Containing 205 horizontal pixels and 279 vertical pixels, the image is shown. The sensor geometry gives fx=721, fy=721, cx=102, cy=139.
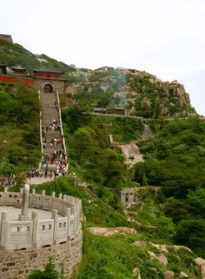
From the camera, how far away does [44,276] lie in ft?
71.7

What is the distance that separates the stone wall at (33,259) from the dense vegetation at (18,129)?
2479 cm

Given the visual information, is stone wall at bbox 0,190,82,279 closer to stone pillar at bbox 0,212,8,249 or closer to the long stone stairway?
stone pillar at bbox 0,212,8,249

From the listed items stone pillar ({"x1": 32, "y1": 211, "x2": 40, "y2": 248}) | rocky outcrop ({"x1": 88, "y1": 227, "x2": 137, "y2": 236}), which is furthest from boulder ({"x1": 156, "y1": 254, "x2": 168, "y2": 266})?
stone pillar ({"x1": 32, "y1": 211, "x2": 40, "y2": 248})

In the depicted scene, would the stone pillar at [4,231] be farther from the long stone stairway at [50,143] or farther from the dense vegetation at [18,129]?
the dense vegetation at [18,129]

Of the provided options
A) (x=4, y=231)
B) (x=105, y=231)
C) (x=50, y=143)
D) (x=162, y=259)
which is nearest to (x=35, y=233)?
(x=4, y=231)

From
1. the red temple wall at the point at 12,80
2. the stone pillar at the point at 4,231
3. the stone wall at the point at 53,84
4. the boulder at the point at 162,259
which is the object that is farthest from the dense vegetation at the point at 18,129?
the stone pillar at the point at 4,231

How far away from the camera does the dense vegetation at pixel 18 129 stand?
53594 millimetres

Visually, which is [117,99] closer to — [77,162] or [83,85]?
[83,85]

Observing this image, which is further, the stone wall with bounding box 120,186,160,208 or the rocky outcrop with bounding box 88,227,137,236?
the stone wall with bounding box 120,186,160,208

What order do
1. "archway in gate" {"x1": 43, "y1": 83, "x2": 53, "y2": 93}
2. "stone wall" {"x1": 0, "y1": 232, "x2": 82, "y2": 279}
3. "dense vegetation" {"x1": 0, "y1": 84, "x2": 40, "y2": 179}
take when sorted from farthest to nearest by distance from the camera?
1. "archway in gate" {"x1": 43, "y1": 83, "x2": 53, "y2": 93}
2. "dense vegetation" {"x1": 0, "y1": 84, "x2": 40, "y2": 179}
3. "stone wall" {"x1": 0, "y1": 232, "x2": 82, "y2": 279}

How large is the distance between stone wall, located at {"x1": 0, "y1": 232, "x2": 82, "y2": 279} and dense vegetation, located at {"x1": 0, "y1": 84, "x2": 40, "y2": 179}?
24791mm

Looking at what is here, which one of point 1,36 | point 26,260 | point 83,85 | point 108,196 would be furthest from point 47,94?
point 26,260

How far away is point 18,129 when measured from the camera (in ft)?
207

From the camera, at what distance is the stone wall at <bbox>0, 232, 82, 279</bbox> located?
21.3m
